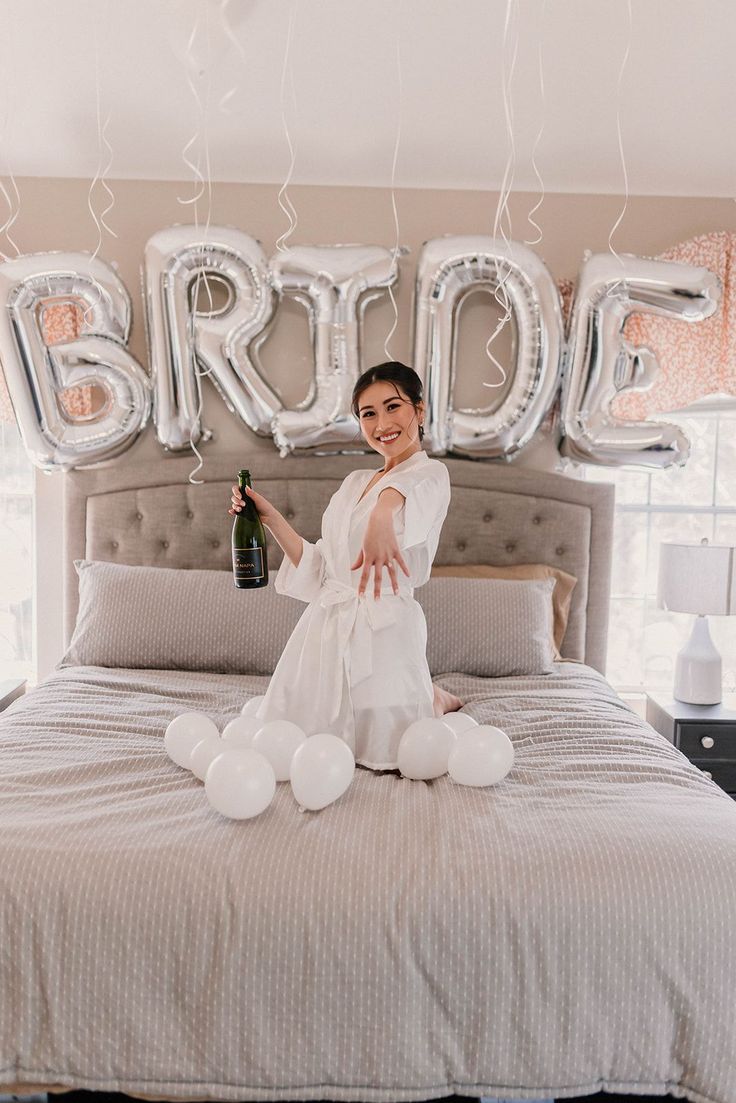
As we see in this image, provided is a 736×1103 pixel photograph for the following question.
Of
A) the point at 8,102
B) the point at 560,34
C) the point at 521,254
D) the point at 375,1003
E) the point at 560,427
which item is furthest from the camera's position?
the point at 560,427

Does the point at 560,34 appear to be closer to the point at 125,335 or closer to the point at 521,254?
the point at 521,254

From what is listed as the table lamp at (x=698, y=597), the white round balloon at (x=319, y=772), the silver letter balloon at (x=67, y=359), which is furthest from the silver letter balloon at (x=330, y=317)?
the white round balloon at (x=319, y=772)

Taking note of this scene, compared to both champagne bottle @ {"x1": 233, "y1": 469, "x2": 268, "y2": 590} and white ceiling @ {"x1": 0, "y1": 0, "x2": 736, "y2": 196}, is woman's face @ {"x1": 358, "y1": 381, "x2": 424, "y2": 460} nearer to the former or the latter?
champagne bottle @ {"x1": 233, "y1": 469, "x2": 268, "y2": 590}

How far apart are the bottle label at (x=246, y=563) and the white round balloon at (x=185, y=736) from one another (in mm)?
450

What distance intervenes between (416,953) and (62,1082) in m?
0.59

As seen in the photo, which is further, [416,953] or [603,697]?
[603,697]

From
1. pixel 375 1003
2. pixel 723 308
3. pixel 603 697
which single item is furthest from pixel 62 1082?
pixel 723 308

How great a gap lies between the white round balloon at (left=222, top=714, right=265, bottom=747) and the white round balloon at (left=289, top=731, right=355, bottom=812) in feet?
0.81

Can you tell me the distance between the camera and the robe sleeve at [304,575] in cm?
221

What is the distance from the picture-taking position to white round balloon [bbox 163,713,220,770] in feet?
6.08

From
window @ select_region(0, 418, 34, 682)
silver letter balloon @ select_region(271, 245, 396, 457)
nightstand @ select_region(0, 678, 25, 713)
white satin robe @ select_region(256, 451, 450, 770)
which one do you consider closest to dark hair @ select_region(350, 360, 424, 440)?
white satin robe @ select_region(256, 451, 450, 770)

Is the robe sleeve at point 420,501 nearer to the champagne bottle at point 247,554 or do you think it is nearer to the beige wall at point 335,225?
the champagne bottle at point 247,554

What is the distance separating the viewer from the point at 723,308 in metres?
3.14

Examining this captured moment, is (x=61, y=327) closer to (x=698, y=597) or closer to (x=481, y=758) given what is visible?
(x=481, y=758)
